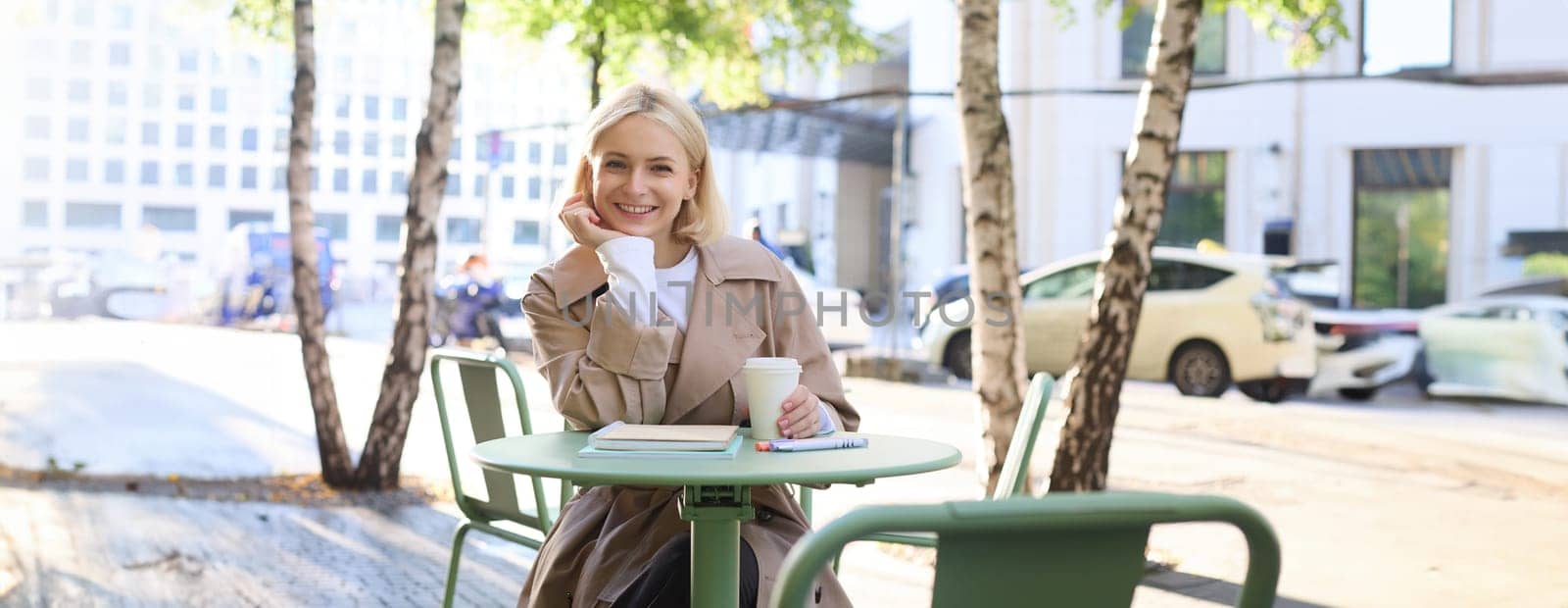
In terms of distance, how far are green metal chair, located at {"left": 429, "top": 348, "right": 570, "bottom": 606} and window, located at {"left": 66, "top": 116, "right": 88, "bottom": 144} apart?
23.0ft

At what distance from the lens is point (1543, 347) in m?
12.6

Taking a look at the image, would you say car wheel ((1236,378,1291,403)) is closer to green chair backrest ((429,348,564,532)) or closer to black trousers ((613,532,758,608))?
green chair backrest ((429,348,564,532))

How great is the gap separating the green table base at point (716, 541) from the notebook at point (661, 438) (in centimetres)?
7

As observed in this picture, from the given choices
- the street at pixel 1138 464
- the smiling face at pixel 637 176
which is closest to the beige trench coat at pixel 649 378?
the smiling face at pixel 637 176

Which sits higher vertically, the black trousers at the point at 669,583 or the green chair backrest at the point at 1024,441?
the green chair backrest at the point at 1024,441

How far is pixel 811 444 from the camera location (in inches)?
86.2

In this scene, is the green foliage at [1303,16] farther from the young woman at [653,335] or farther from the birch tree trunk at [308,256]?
the young woman at [653,335]

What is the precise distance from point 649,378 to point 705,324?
18 cm

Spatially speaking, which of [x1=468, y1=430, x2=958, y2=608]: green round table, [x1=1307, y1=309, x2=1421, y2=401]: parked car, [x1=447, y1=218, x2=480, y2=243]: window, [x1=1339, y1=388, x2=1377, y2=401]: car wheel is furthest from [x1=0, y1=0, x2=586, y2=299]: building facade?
[x1=1339, y1=388, x2=1377, y2=401]: car wheel

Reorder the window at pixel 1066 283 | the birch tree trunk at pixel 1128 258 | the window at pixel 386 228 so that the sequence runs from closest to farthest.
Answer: the birch tree trunk at pixel 1128 258 < the window at pixel 1066 283 < the window at pixel 386 228

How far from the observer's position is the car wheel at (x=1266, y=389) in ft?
41.5

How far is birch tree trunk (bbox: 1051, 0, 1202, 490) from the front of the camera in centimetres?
477

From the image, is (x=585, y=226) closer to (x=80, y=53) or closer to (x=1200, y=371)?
(x=80, y=53)

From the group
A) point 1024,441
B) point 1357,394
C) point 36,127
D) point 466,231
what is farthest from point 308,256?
point 466,231
